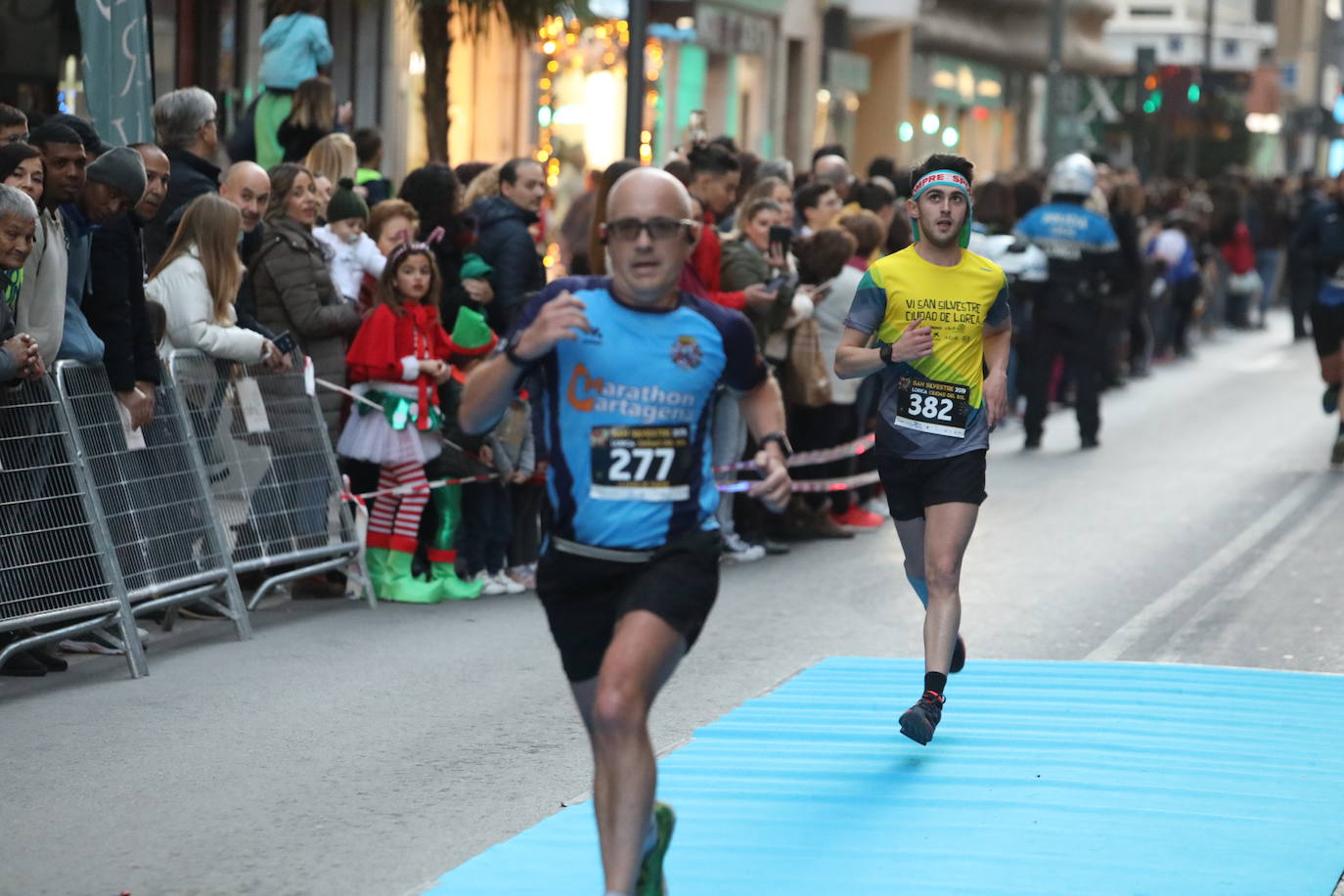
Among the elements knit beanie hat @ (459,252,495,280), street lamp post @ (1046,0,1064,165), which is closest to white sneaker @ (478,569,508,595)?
knit beanie hat @ (459,252,495,280)

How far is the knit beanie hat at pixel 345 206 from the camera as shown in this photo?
1132cm

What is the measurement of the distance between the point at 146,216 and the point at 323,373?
1.35 metres

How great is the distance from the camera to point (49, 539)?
8.66m

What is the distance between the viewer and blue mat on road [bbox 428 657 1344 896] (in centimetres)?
617

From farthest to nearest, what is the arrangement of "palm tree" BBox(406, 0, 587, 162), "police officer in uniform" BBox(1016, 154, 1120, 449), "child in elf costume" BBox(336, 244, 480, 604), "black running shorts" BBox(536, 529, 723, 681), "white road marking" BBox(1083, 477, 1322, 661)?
1. "police officer in uniform" BBox(1016, 154, 1120, 449)
2. "palm tree" BBox(406, 0, 587, 162)
3. "child in elf costume" BBox(336, 244, 480, 604)
4. "white road marking" BBox(1083, 477, 1322, 661)
5. "black running shorts" BBox(536, 529, 723, 681)

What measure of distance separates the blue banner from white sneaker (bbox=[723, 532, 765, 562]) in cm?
379

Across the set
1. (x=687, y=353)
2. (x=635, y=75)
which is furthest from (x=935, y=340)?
(x=635, y=75)

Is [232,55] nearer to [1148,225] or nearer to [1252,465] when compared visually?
[1252,465]

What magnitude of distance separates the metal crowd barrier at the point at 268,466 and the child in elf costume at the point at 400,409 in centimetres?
18

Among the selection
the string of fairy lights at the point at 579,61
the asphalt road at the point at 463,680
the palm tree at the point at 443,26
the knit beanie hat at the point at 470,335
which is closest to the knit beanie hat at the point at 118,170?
the asphalt road at the point at 463,680

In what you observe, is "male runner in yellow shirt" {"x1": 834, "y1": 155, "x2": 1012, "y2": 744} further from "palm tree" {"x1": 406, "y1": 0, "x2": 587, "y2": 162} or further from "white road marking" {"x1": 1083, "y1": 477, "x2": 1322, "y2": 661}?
"palm tree" {"x1": 406, "y1": 0, "x2": 587, "y2": 162}

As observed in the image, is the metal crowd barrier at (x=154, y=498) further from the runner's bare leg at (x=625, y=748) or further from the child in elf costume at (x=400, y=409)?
the runner's bare leg at (x=625, y=748)

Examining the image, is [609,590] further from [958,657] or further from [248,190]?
[248,190]

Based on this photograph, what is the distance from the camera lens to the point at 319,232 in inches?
447
